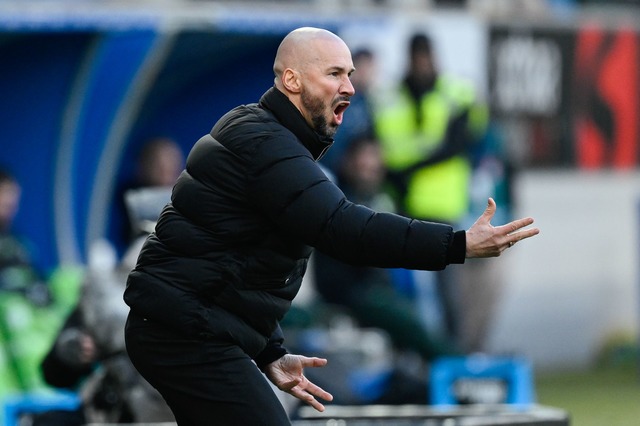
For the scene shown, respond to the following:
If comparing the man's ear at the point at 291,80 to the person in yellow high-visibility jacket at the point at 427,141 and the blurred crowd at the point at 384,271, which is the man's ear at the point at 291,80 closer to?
the blurred crowd at the point at 384,271

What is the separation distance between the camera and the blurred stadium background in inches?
428

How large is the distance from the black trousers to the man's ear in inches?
31.2

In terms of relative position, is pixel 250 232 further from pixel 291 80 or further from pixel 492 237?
pixel 492 237

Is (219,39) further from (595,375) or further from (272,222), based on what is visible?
(272,222)

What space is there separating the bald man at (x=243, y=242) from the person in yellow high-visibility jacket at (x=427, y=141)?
274 inches

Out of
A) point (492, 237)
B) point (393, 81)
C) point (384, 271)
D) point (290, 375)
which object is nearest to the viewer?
point (492, 237)

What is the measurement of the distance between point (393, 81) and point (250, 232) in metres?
7.33

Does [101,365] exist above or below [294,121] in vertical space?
below

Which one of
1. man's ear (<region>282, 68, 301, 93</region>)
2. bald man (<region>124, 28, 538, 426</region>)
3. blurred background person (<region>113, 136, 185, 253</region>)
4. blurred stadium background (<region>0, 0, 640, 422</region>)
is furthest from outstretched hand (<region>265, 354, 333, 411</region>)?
blurred stadium background (<region>0, 0, 640, 422</region>)

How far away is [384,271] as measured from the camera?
11.3m

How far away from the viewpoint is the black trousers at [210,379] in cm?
468

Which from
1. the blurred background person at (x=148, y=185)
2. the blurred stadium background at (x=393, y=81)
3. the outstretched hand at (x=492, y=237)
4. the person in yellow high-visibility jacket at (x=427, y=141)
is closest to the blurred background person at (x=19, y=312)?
the blurred background person at (x=148, y=185)

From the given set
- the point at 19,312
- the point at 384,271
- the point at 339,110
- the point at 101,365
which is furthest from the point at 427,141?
the point at 339,110

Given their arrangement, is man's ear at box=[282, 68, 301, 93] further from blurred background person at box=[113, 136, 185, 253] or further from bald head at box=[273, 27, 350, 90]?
blurred background person at box=[113, 136, 185, 253]
